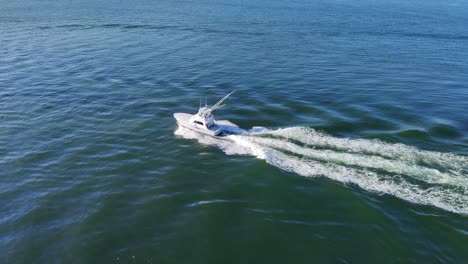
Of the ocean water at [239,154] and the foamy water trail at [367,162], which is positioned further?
the foamy water trail at [367,162]

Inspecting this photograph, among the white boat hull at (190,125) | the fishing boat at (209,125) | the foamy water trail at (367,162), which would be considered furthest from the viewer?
the fishing boat at (209,125)

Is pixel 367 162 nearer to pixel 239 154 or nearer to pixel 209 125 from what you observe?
pixel 239 154

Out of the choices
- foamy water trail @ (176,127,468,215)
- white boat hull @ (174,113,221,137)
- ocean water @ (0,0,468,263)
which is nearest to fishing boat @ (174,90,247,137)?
white boat hull @ (174,113,221,137)

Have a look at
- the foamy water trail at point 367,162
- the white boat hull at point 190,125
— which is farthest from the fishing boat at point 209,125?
the foamy water trail at point 367,162

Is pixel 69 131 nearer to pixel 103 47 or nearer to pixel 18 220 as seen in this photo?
pixel 18 220

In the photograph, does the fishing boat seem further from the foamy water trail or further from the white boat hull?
the foamy water trail

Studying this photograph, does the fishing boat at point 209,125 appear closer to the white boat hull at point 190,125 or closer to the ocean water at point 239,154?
the white boat hull at point 190,125
